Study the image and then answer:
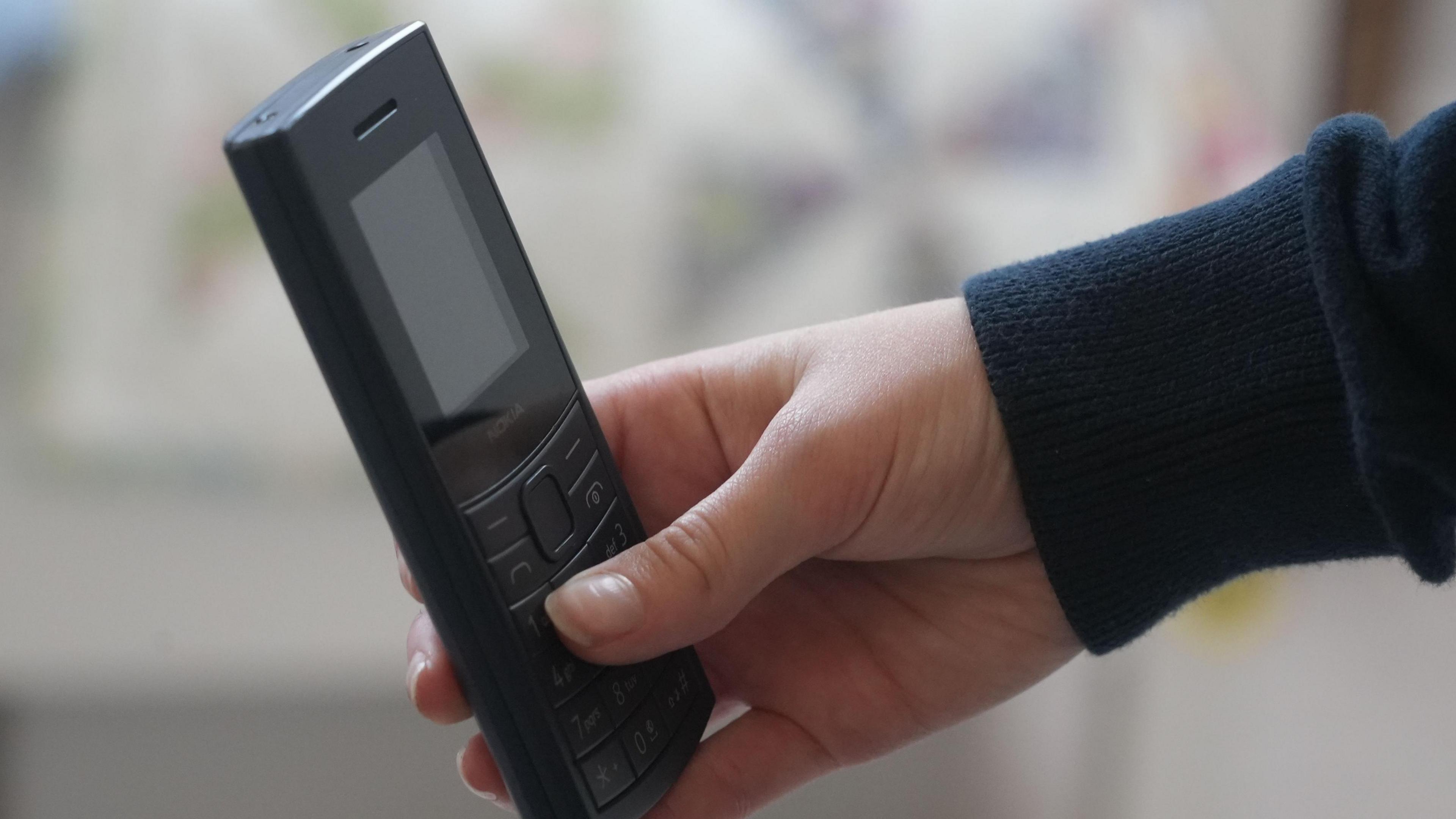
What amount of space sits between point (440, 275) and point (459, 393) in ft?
0.15

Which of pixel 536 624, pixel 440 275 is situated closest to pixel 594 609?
pixel 536 624

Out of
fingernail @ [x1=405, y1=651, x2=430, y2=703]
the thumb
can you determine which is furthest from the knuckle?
fingernail @ [x1=405, y1=651, x2=430, y2=703]

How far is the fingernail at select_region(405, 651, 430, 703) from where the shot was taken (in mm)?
470

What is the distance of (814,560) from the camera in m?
0.56

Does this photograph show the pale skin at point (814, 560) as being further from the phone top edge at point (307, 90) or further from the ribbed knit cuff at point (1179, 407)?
the phone top edge at point (307, 90)

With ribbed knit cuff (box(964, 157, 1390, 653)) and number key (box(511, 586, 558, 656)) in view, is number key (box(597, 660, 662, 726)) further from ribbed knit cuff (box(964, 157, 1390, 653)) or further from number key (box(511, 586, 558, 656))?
ribbed knit cuff (box(964, 157, 1390, 653))

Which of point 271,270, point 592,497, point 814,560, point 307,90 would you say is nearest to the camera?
point 307,90

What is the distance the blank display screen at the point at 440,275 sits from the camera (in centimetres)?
37

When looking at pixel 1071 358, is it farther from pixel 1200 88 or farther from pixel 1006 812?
pixel 1006 812

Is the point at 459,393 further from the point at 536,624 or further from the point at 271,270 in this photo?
the point at 271,270

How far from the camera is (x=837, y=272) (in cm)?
73

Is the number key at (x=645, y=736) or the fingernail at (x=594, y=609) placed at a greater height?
the fingernail at (x=594, y=609)

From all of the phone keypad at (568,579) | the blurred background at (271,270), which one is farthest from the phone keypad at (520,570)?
the blurred background at (271,270)

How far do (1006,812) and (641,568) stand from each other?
559 millimetres
